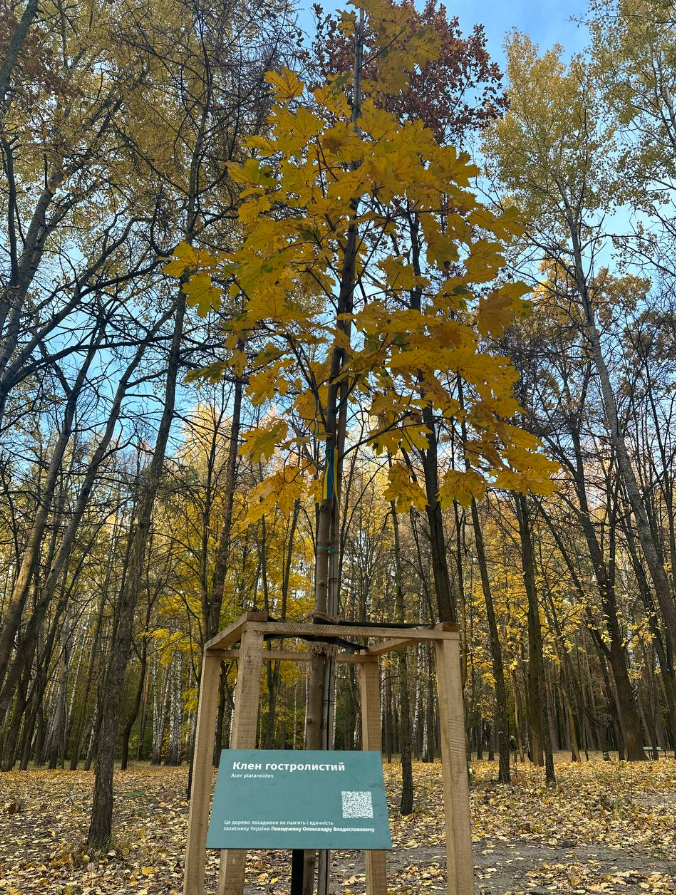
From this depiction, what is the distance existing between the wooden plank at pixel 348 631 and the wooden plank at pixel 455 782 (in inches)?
3.5

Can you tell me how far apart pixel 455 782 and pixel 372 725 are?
646 mm

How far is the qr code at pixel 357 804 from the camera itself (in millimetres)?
1622

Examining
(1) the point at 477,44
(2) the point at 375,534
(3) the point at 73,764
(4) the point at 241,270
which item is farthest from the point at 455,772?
(3) the point at 73,764

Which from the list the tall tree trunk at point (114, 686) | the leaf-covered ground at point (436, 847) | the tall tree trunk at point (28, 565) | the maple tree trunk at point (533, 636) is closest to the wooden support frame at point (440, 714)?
the leaf-covered ground at point (436, 847)

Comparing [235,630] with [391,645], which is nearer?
[235,630]

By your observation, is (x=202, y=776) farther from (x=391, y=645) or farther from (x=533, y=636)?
(x=533, y=636)

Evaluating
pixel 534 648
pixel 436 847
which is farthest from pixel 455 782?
pixel 534 648

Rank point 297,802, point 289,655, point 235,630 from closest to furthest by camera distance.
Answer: point 297,802
point 235,630
point 289,655

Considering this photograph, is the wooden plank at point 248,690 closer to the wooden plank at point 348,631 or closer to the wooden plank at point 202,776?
the wooden plank at point 348,631

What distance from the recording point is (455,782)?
6.13 feet

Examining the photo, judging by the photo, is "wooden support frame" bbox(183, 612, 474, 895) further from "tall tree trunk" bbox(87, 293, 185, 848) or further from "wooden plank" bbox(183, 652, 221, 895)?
"tall tree trunk" bbox(87, 293, 185, 848)

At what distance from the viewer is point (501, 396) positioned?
79.9 inches

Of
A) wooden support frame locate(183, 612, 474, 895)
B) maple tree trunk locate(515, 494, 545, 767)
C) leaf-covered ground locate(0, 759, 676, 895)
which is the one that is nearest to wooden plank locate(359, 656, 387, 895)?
wooden support frame locate(183, 612, 474, 895)

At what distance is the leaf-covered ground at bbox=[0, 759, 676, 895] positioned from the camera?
4883 millimetres
